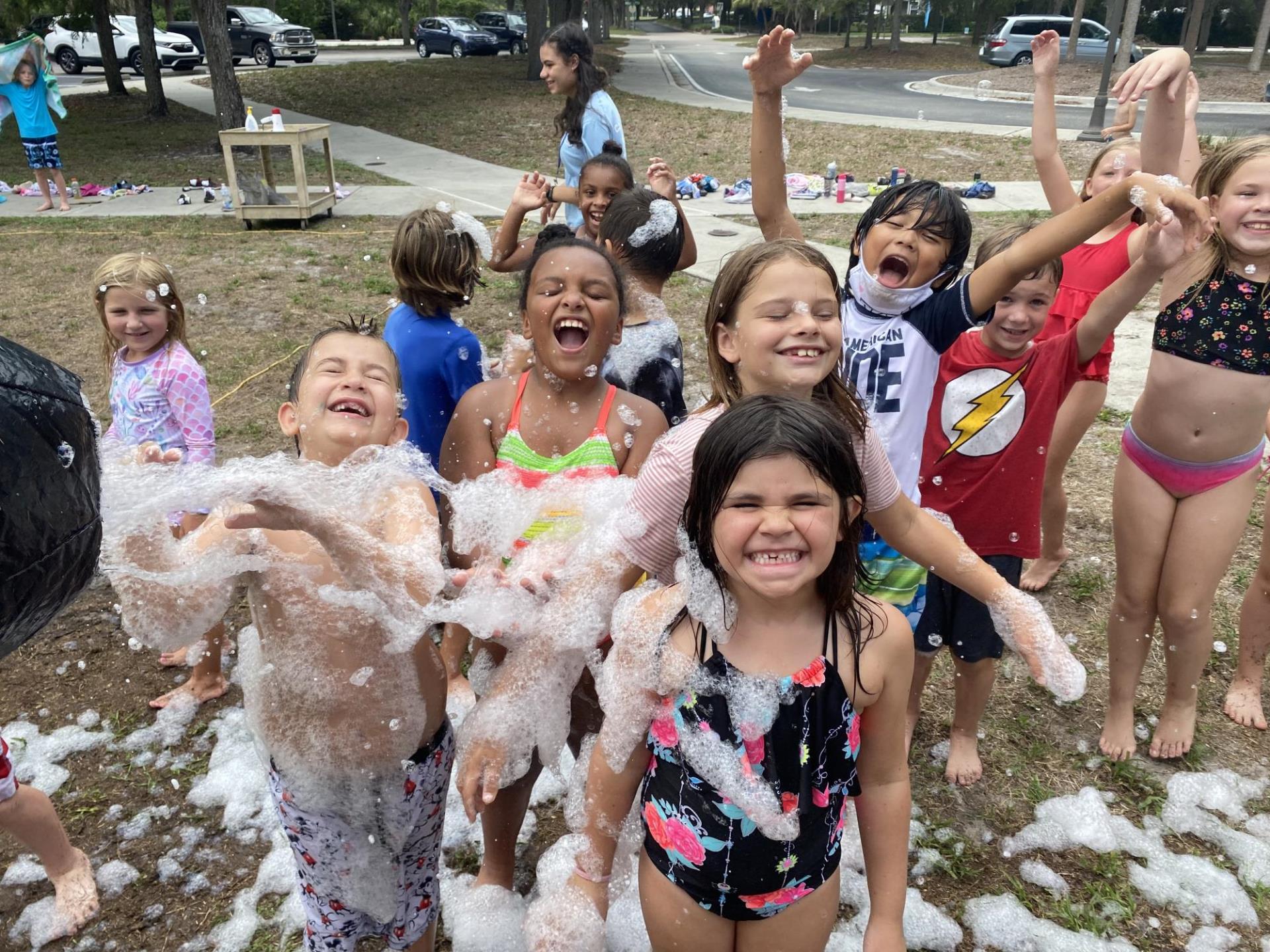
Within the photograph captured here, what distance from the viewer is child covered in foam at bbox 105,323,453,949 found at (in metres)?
1.60

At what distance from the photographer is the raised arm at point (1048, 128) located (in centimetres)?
301

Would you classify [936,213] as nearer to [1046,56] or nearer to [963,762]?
[1046,56]

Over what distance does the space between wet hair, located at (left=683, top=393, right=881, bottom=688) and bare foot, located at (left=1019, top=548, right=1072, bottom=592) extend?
8.22 feet

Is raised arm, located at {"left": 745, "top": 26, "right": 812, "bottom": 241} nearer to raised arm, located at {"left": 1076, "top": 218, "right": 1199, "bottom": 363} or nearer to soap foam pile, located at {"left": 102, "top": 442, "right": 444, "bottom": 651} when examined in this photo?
raised arm, located at {"left": 1076, "top": 218, "right": 1199, "bottom": 363}

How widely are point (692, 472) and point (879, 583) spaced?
0.95 metres

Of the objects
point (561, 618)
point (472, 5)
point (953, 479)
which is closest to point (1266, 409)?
point (953, 479)

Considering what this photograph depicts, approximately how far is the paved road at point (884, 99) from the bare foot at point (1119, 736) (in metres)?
11.9

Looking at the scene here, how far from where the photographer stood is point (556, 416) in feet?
7.50

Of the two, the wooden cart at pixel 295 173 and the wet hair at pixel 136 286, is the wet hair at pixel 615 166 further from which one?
the wooden cart at pixel 295 173

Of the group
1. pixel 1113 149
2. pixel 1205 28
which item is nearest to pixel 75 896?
pixel 1113 149

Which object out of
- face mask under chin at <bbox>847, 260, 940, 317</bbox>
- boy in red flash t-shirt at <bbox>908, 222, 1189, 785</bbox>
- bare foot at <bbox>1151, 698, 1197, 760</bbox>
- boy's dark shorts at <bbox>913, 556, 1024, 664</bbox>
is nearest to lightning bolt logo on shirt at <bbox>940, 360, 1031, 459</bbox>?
boy in red flash t-shirt at <bbox>908, 222, 1189, 785</bbox>

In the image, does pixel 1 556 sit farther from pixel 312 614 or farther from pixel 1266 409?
pixel 1266 409

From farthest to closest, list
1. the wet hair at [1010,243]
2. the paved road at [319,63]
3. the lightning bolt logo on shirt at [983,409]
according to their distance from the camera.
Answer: the paved road at [319,63], the lightning bolt logo on shirt at [983,409], the wet hair at [1010,243]

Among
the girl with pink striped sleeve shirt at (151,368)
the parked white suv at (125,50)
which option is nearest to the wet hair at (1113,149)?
the girl with pink striped sleeve shirt at (151,368)
